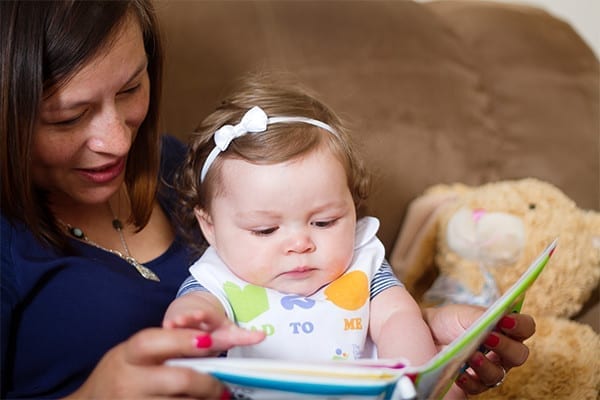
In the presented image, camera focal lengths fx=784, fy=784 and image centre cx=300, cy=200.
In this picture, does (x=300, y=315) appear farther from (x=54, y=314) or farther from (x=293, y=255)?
(x=54, y=314)

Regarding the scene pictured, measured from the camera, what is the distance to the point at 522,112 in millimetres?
2217

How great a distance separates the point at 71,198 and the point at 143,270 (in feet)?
0.61

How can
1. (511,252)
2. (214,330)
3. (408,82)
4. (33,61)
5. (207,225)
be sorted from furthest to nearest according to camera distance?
(408,82) → (511,252) → (207,225) → (33,61) → (214,330)

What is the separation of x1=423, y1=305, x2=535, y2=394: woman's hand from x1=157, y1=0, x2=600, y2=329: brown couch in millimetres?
633

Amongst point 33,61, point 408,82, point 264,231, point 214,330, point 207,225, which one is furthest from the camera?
point 408,82

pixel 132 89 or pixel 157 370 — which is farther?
pixel 132 89

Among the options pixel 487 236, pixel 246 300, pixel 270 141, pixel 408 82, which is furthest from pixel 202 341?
pixel 408 82

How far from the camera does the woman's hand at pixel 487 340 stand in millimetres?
1290

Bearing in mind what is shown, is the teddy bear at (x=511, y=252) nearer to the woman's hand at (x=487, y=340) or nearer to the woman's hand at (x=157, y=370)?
the woman's hand at (x=487, y=340)

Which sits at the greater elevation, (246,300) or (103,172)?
(103,172)

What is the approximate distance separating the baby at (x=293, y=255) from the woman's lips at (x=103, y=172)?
154 millimetres

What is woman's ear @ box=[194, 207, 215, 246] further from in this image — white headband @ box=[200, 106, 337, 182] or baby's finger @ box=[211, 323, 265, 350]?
baby's finger @ box=[211, 323, 265, 350]

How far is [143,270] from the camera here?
4.65 ft

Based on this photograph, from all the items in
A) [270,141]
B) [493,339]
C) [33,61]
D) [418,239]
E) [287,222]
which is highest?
[33,61]
